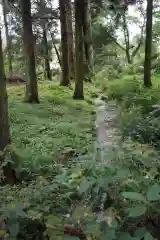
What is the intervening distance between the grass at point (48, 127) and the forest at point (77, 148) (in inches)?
1.0

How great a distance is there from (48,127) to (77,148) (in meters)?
2.08

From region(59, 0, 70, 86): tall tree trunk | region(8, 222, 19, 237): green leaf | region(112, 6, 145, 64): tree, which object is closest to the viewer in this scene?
region(8, 222, 19, 237): green leaf

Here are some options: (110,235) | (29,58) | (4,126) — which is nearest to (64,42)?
(29,58)

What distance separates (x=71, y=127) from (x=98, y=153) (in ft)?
18.4

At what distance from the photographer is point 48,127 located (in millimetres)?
8078

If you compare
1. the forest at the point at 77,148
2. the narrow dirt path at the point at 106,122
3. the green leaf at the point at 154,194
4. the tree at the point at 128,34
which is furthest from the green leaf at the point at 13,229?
the tree at the point at 128,34

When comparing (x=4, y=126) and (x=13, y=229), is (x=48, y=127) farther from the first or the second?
(x=13, y=229)

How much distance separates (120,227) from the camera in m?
1.96

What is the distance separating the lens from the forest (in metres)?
1.86

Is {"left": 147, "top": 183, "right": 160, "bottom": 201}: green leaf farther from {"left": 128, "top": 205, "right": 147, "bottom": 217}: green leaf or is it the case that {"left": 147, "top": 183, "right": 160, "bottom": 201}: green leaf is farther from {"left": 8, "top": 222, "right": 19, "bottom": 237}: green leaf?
{"left": 8, "top": 222, "right": 19, "bottom": 237}: green leaf

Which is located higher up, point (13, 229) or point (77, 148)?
point (13, 229)

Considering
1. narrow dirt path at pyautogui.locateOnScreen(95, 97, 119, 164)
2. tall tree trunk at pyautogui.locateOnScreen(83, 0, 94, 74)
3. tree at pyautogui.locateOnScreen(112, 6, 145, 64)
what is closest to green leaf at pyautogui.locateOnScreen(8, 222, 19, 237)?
narrow dirt path at pyautogui.locateOnScreen(95, 97, 119, 164)

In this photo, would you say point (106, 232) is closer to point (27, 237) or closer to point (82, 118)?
point (27, 237)

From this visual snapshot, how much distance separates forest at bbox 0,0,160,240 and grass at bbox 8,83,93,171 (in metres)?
0.02
